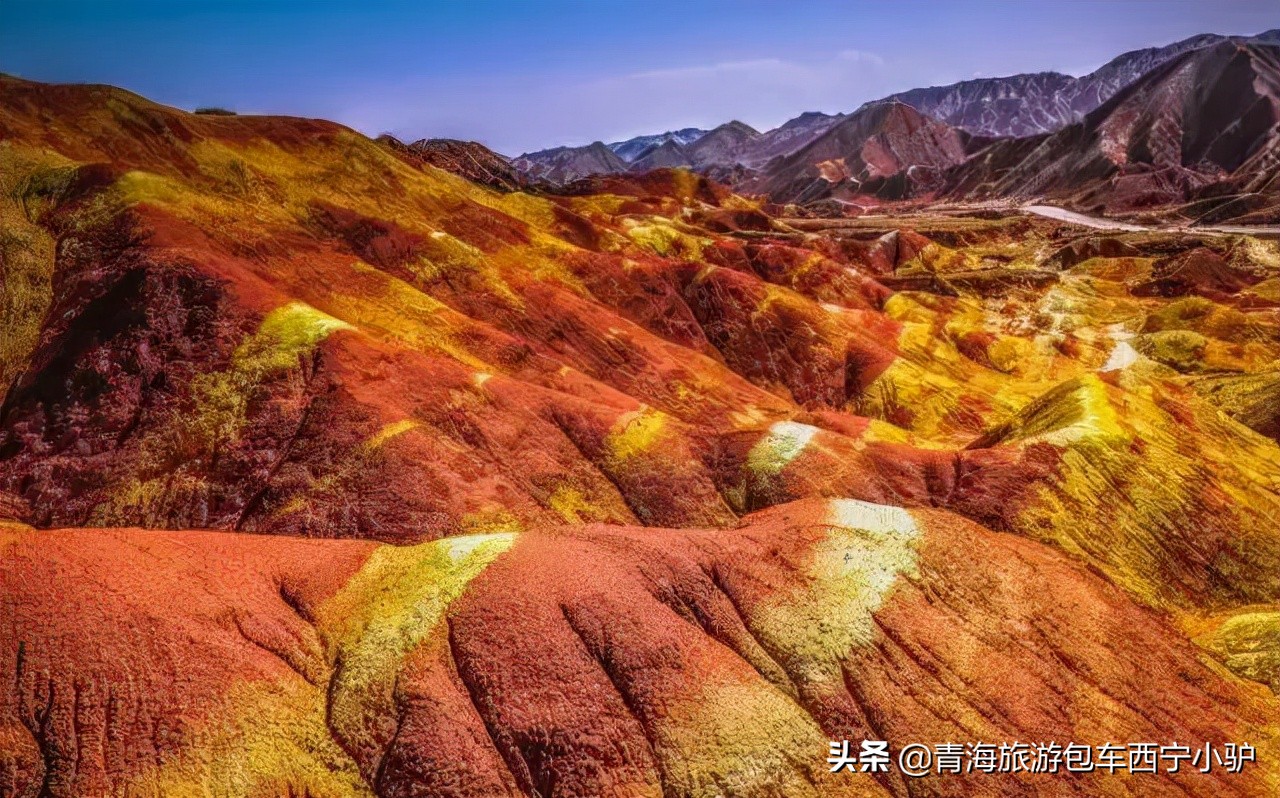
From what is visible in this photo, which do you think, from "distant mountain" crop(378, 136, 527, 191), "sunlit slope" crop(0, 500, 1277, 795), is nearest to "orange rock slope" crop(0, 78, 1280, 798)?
"sunlit slope" crop(0, 500, 1277, 795)

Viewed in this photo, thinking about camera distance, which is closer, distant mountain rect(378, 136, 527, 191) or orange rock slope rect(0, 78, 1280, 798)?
orange rock slope rect(0, 78, 1280, 798)

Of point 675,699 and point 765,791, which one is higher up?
point 675,699

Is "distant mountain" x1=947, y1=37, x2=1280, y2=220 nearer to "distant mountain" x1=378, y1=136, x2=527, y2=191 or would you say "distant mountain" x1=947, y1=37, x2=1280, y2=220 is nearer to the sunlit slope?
"distant mountain" x1=378, y1=136, x2=527, y2=191

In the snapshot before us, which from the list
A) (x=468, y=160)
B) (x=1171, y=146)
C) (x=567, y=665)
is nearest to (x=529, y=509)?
(x=567, y=665)

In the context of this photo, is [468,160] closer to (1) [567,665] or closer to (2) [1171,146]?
(1) [567,665]

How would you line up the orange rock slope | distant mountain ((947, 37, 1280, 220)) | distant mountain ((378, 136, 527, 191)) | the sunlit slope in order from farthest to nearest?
distant mountain ((947, 37, 1280, 220))
distant mountain ((378, 136, 527, 191))
the orange rock slope
the sunlit slope

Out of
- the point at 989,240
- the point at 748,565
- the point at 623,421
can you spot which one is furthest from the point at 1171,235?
the point at 748,565

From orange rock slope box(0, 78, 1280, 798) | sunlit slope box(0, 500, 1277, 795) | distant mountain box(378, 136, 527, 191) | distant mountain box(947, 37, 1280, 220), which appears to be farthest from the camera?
distant mountain box(947, 37, 1280, 220)

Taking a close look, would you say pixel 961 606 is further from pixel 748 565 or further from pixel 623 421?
pixel 623 421
